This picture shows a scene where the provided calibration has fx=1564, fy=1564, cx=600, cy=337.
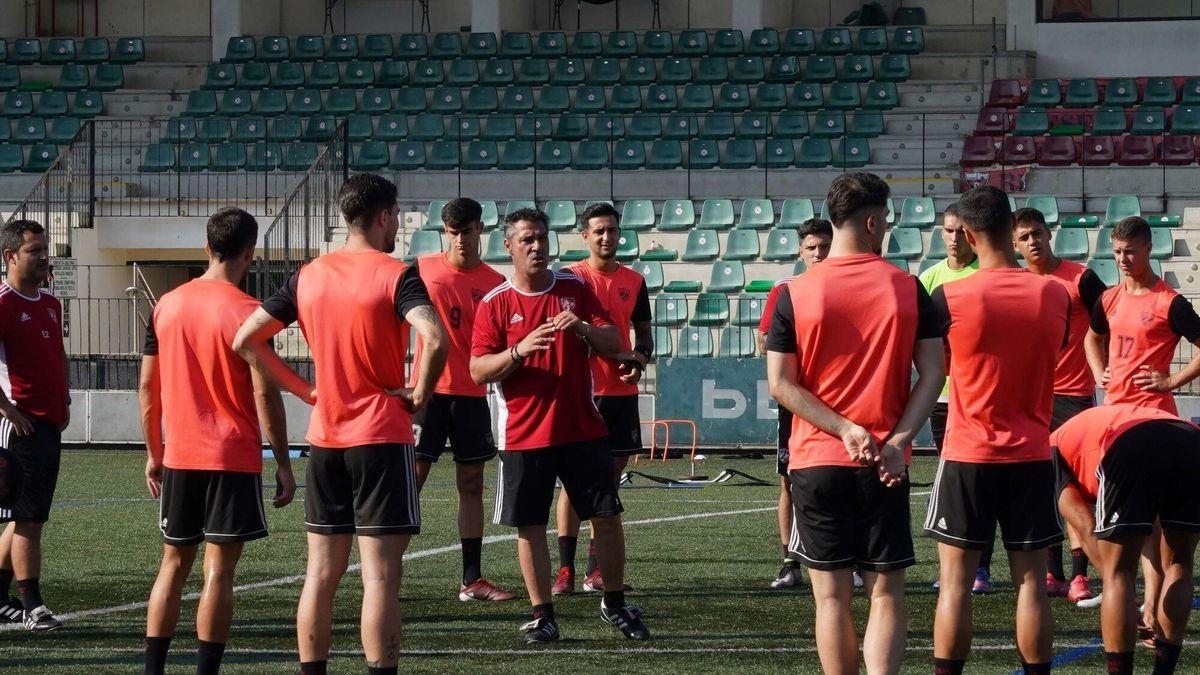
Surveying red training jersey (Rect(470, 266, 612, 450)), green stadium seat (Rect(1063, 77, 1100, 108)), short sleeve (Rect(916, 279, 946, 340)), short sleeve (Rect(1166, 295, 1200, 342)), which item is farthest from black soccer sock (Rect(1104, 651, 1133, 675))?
green stadium seat (Rect(1063, 77, 1100, 108))

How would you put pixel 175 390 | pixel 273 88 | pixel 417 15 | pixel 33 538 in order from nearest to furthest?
pixel 175 390 → pixel 33 538 → pixel 273 88 → pixel 417 15

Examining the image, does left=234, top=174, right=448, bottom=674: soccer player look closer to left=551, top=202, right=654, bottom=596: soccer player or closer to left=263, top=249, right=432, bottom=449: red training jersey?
left=263, top=249, right=432, bottom=449: red training jersey

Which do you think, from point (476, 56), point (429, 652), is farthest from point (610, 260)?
point (476, 56)

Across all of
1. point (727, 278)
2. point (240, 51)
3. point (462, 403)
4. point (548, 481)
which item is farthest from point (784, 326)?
point (240, 51)

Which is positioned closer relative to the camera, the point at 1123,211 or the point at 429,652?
the point at 429,652

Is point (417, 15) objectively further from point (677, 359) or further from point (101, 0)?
point (677, 359)

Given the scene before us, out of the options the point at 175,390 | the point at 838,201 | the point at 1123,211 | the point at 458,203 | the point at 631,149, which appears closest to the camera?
the point at 838,201

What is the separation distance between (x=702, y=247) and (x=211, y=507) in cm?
1604

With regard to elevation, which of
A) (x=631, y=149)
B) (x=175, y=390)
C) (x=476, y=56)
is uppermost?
(x=476, y=56)

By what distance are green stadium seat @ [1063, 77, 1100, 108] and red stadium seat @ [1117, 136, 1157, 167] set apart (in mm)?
2055

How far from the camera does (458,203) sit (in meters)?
8.30

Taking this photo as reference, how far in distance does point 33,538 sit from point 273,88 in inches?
821

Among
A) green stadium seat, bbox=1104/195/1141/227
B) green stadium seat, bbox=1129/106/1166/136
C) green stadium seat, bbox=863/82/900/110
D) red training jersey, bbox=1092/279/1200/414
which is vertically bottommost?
red training jersey, bbox=1092/279/1200/414

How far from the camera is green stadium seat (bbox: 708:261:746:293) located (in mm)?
20906
